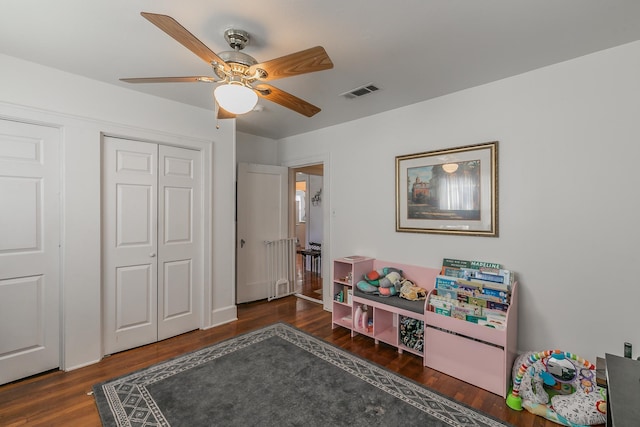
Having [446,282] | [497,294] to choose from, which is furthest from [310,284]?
[497,294]

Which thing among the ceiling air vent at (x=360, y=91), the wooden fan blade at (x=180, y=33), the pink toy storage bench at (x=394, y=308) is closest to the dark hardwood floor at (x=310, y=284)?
the pink toy storage bench at (x=394, y=308)

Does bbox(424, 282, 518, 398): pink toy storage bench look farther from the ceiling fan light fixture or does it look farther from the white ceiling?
the ceiling fan light fixture

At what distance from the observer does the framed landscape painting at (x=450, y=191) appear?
247 cm

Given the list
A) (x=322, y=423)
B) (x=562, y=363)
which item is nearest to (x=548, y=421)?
(x=562, y=363)

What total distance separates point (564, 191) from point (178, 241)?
3.54 meters

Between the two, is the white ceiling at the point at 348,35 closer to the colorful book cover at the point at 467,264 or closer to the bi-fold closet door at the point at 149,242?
the bi-fold closet door at the point at 149,242

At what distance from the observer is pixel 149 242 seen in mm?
2846

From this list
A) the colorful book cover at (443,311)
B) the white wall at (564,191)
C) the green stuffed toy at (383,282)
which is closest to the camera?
the white wall at (564,191)

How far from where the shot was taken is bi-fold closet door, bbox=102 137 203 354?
8.63ft

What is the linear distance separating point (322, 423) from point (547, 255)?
6.79 ft

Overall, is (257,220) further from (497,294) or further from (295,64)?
(497,294)

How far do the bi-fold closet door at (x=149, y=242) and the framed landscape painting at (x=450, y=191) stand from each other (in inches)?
91.4

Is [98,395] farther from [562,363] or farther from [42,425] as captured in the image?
[562,363]

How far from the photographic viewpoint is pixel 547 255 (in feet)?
7.23
